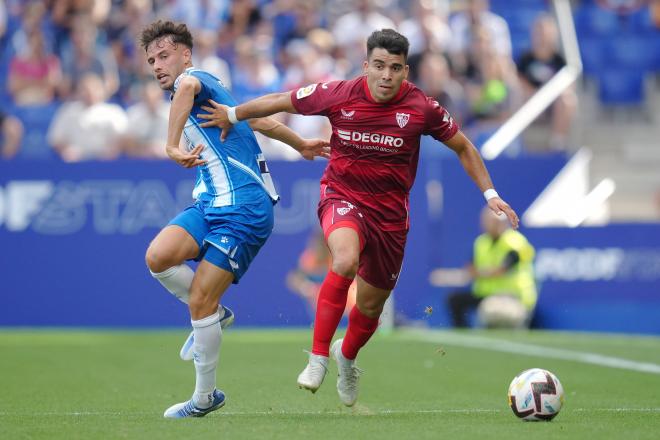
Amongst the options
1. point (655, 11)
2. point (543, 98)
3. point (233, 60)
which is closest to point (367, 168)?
point (543, 98)

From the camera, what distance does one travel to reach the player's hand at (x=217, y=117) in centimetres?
788

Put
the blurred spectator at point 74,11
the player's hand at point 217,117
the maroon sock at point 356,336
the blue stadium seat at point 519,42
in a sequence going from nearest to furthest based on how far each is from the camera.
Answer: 1. the player's hand at point 217,117
2. the maroon sock at point 356,336
3. the blurred spectator at point 74,11
4. the blue stadium seat at point 519,42

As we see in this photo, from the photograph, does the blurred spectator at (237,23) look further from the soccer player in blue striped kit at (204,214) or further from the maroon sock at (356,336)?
the maroon sock at (356,336)

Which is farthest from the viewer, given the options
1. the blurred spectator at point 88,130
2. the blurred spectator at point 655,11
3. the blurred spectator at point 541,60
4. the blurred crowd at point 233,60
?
the blurred spectator at point 655,11

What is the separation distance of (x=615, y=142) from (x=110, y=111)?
772 centimetres

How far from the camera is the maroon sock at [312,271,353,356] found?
7.82 metres

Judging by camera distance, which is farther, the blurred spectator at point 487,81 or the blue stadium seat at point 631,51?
the blue stadium seat at point 631,51

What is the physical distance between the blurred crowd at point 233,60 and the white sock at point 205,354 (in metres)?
9.54

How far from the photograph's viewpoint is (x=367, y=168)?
8281mm

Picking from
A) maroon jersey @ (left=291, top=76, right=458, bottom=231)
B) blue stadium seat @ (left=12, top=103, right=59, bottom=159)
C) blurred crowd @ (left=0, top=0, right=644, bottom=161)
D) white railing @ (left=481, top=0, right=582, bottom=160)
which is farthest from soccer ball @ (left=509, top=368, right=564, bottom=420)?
blue stadium seat @ (left=12, top=103, right=59, bottom=159)

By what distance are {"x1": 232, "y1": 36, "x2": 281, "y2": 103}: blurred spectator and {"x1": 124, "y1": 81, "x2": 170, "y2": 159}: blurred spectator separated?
4.00 feet

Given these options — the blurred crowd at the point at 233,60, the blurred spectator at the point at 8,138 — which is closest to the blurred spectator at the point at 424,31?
the blurred crowd at the point at 233,60

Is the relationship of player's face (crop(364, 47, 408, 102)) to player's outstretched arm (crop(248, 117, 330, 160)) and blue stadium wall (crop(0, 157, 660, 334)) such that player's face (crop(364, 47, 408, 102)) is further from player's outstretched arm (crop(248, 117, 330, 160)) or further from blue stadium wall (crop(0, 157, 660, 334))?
blue stadium wall (crop(0, 157, 660, 334))

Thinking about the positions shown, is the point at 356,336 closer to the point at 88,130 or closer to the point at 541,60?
the point at 88,130
